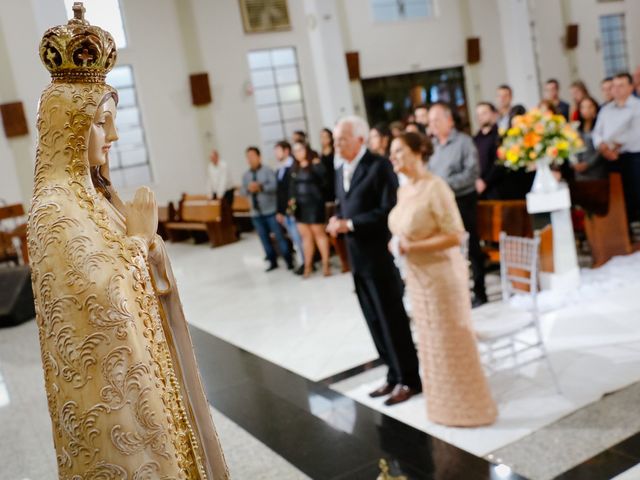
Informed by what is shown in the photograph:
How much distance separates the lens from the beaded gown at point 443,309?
3.36m

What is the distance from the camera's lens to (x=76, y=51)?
60.4 inches

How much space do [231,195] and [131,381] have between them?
1039 centimetres

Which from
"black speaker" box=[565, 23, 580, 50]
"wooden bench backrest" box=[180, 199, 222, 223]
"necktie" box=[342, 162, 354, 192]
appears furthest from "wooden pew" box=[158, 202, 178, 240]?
Result: "black speaker" box=[565, 23, 580, 50]

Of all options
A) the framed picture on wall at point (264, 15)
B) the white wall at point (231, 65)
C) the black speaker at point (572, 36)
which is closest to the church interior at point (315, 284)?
the white wall at point (231, 65)

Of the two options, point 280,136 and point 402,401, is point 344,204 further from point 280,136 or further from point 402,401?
point 280,136

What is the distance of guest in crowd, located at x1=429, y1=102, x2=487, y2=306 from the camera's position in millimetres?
5496

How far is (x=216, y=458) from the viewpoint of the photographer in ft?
5.92

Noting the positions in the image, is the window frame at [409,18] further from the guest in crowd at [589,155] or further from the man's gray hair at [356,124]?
the man's gray hair at [356,124]

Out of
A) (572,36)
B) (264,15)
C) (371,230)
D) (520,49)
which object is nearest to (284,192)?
(371,230)

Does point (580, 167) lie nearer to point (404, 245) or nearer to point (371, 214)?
point (371, 214)

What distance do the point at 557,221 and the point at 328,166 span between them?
3117 millimetres

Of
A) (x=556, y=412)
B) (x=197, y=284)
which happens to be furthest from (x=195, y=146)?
(x=556, y=412)

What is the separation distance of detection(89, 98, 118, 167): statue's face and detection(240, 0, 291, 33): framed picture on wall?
1274 cm

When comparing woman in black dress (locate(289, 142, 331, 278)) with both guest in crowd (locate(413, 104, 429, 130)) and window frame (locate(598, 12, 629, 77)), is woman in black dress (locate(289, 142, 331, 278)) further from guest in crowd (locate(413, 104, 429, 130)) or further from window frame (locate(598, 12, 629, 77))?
window frame (locate(598, 12, 629, 77))
